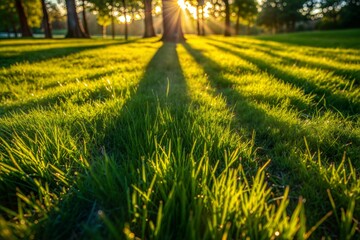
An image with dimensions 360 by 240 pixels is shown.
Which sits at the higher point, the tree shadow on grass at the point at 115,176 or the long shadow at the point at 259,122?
the tree shadow on grass at the point at 115,176

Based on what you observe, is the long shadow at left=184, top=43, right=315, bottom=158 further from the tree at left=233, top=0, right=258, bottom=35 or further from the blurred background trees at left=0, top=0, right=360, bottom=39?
the tree at left=233, top=0, right=258, bottom=35

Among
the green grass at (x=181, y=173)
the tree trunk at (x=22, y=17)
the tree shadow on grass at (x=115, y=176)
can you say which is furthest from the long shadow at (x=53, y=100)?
the tree trunk at (x=22, y=17)

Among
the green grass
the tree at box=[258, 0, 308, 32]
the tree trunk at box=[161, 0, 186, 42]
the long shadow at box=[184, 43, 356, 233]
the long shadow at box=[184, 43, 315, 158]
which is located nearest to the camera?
the green grass

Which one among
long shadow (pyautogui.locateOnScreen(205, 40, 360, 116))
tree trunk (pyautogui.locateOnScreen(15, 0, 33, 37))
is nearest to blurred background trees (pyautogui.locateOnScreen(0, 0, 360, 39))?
tree trunk (pyautogui.locateOnScreen(15, 0, 33, 37))

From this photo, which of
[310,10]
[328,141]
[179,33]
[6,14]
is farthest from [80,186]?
[310,10]

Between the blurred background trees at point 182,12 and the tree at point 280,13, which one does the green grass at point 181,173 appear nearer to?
the blurred background trees at point 182,12

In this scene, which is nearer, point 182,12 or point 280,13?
point 182,12

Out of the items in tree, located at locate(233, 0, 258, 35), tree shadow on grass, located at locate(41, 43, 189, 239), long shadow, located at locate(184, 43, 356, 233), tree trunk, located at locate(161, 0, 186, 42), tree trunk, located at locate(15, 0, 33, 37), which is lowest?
long shadow, located at locate(184, 43, 356, 233)

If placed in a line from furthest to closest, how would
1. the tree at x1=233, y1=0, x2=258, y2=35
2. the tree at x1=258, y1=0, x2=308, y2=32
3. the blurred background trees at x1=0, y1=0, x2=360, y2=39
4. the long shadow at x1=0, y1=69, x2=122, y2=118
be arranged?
the tree at x1=258, y1=0, x2=308, y2=32, the tree at x1=233, y1=0, x2=258, y2=35, the blurred background trees at x1=0, y1=0, x2=360, y2=39, the long shadow at x1=0, y1=69, x2=122, y2=118

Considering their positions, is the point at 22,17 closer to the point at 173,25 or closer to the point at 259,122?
the point at 173,25

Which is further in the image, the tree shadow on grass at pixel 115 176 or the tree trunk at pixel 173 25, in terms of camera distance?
the tree trunk at pixel 173 25

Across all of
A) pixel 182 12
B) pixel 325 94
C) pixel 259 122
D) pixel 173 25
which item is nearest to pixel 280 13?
pixel 182 12

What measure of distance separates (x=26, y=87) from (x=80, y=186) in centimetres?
375

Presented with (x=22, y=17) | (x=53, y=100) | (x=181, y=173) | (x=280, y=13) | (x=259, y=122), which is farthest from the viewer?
(x=280, y=13)
